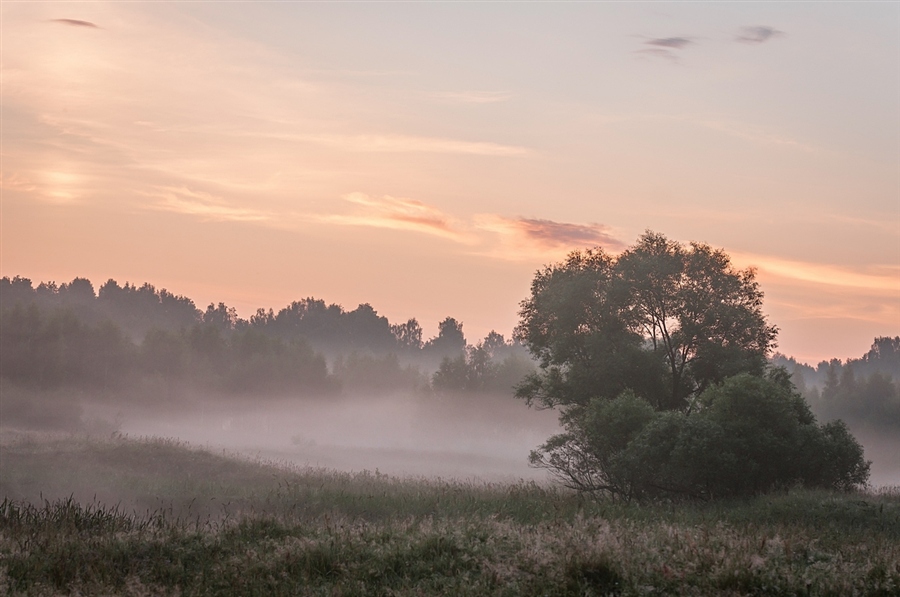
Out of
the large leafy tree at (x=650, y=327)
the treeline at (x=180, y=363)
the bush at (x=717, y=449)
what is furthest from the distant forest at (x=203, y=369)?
the bush at (x=717, y=449)

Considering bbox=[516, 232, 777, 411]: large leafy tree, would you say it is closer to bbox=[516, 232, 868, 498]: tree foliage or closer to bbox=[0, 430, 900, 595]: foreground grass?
bbox=[516, 232, 868, 498]: tree foliage

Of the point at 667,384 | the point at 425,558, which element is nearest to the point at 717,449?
the point at 667,384

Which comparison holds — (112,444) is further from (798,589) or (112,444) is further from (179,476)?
(798,589)

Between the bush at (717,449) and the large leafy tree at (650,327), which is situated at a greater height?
the large leafy tree at (650,327)

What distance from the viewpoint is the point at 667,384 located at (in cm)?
4053

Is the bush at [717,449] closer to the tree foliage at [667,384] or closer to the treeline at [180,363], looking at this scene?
the tree foliage at [667,384]

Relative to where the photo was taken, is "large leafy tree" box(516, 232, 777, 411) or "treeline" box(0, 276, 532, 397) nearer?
"large leafy tree" box(516, 232, 777, 411)

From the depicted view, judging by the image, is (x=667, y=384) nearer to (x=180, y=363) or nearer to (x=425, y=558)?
(x=425, y=558)

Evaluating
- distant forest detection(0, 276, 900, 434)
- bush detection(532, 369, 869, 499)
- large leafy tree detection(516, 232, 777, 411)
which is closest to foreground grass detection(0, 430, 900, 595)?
bush detection(532, 369, 869, 499)

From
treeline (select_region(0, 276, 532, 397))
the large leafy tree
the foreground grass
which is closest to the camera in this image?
the foreground grass

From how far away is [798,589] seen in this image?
12.5 meters

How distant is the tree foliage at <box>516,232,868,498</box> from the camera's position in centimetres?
3033

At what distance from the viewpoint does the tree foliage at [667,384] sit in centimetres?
3033

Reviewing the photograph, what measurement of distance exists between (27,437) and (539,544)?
47181 millimetres
